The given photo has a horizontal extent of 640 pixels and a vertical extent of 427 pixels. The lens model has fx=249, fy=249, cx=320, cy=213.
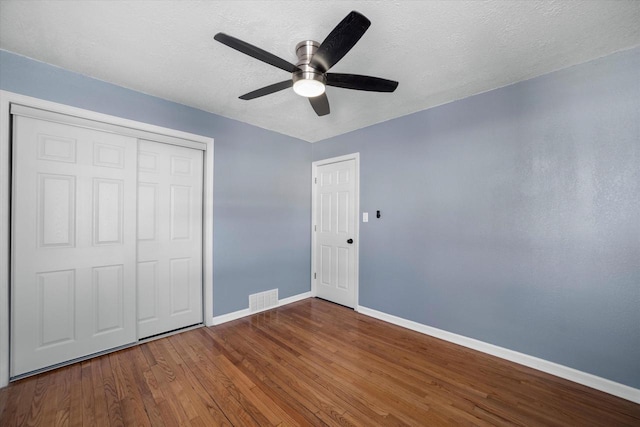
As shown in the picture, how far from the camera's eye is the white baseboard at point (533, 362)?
1.83 m

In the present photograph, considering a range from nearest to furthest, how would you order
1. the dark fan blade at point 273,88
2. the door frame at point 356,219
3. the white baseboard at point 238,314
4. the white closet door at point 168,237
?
the dark fan blade at point 273,88 → the white closet door at point 168,237 → the white baseboard at point 238,314 → the door frame at point 356,219

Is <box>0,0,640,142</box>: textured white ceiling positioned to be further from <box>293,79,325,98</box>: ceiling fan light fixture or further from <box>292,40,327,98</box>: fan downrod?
<box>293,79,325,98</box>: ceiling fan light fixture

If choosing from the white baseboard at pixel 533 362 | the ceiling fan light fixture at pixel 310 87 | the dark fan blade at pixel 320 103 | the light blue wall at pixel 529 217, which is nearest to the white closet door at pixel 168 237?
the dark fan blade at pixel 320 103

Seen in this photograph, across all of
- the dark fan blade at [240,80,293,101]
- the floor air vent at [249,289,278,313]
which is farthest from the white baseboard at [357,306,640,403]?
the dark fan blade at [240,80,293,101]

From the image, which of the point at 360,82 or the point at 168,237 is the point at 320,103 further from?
the point at 168,237

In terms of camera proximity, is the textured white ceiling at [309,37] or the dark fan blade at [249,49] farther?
the textured white ceiling at [309,37]

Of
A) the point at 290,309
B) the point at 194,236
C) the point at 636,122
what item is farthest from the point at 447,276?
the point at 194,236

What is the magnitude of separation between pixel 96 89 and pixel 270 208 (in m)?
2.13

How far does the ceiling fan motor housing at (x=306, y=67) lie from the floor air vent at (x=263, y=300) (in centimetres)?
270

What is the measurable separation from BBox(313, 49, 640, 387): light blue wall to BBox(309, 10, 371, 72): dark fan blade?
3.95ft

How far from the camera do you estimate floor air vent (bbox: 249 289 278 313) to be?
3312 mm

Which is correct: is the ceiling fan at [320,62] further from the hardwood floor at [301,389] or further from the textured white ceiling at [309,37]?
the hardwood floor at [301,389]

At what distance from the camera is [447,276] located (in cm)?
267

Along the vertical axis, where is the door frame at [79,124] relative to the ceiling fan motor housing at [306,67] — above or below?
below
